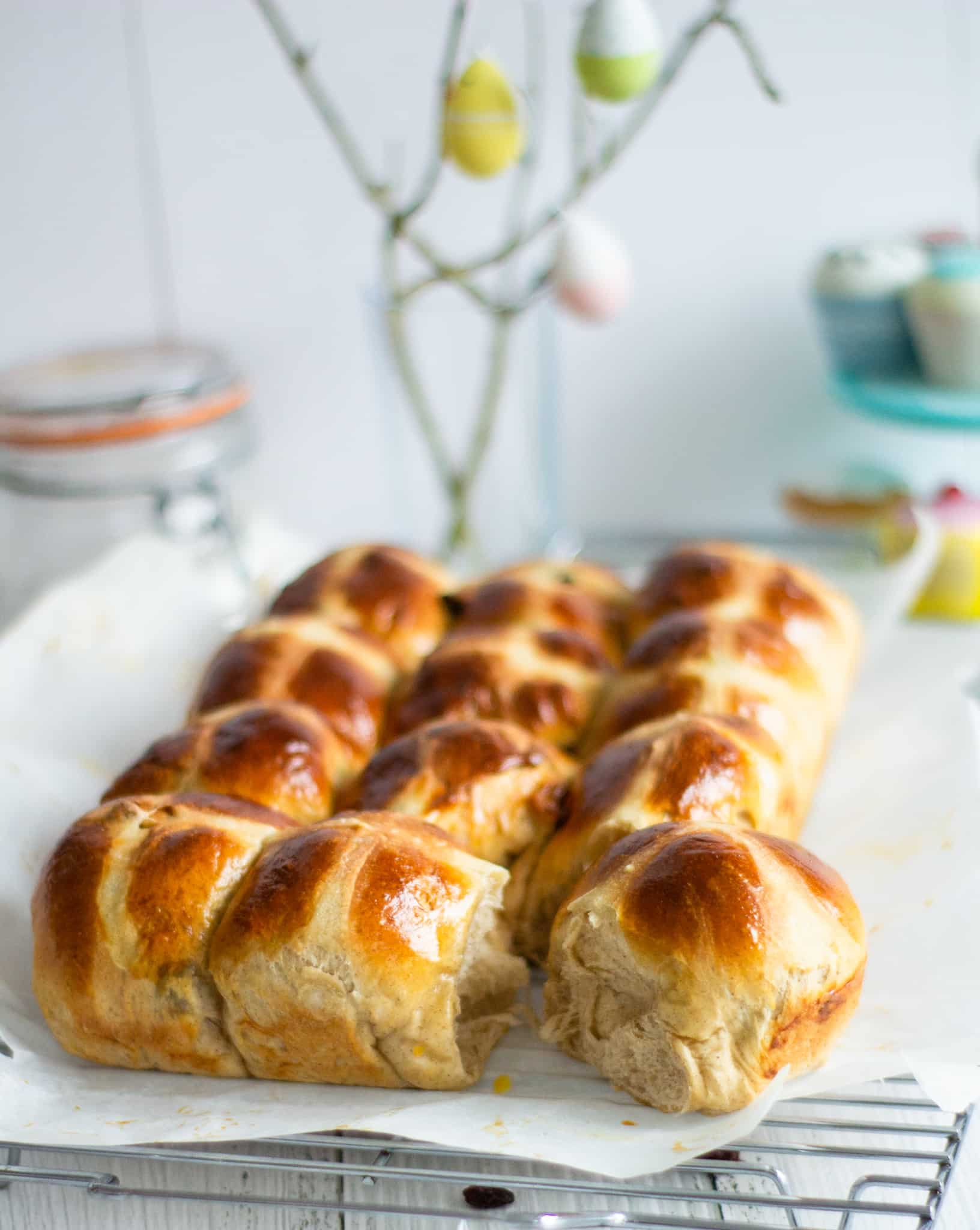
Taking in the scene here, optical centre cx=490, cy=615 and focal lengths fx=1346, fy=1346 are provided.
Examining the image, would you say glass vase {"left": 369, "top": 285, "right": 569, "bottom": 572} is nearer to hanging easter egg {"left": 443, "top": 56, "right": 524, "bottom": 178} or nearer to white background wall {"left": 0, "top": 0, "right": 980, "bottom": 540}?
white background wall {"left": 0, "top": 0, "right": 980, "bottom": 540}

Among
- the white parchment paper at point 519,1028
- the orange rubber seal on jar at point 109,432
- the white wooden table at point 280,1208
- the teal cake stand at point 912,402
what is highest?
the orange rubber seal on jar at point 109,432

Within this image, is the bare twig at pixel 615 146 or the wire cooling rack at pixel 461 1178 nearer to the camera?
the wire cooling rack at pixel 461 1178

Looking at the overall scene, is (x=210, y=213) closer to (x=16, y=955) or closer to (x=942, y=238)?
(x=942, y=238)

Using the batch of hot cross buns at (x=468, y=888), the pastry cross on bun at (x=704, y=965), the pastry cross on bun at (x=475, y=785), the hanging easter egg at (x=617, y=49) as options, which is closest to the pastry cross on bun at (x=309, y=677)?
the batch of hot cross buns at (x=468, y=888)

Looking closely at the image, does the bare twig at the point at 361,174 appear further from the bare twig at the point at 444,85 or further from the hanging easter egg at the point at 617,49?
the hanging easter egg at the point at 617,49

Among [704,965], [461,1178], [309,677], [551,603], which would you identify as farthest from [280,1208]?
[551,603]

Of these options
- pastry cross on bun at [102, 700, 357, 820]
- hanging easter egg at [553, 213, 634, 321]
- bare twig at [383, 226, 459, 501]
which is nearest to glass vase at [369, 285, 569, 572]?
bare twig at [383, 226, 459, 501]
